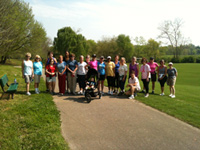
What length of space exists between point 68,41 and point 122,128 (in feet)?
173

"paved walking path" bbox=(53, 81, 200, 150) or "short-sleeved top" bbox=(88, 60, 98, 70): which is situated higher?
"short-sleeved top" bbox=(88, 60, 98, 70)

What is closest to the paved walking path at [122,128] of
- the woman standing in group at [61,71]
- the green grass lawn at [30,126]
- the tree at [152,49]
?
the green grass lawn at [30,126]

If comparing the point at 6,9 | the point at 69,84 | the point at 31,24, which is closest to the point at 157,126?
the point at 69,84

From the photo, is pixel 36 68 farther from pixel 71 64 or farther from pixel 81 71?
pixel 81 71

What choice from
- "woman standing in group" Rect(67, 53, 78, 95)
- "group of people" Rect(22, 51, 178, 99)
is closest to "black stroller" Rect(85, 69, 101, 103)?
"group of people" Rect(22, 51, 178, 99)

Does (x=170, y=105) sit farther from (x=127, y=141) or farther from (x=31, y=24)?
(x=31, y=24)

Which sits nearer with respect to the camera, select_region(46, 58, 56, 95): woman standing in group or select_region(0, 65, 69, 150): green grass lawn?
select_region(0, 65, 69, 150): green grass lawn

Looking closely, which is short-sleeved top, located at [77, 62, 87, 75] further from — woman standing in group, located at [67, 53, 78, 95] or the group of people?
woman standing in group, located at [67, 53, 78, 95]

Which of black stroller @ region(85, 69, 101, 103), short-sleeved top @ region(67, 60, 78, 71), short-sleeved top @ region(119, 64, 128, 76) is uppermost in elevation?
short-sleeved top @ region(67, 60, 78, 71)

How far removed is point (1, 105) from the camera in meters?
5.69

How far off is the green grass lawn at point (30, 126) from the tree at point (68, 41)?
50.4 metres

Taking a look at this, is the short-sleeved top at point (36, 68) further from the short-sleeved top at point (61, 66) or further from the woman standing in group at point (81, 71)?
the woman standing in group at point (81, 71)

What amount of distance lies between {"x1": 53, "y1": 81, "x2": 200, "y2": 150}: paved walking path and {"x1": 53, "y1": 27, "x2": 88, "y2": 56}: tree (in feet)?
165

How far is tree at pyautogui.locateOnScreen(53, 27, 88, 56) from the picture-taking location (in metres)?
54.5
